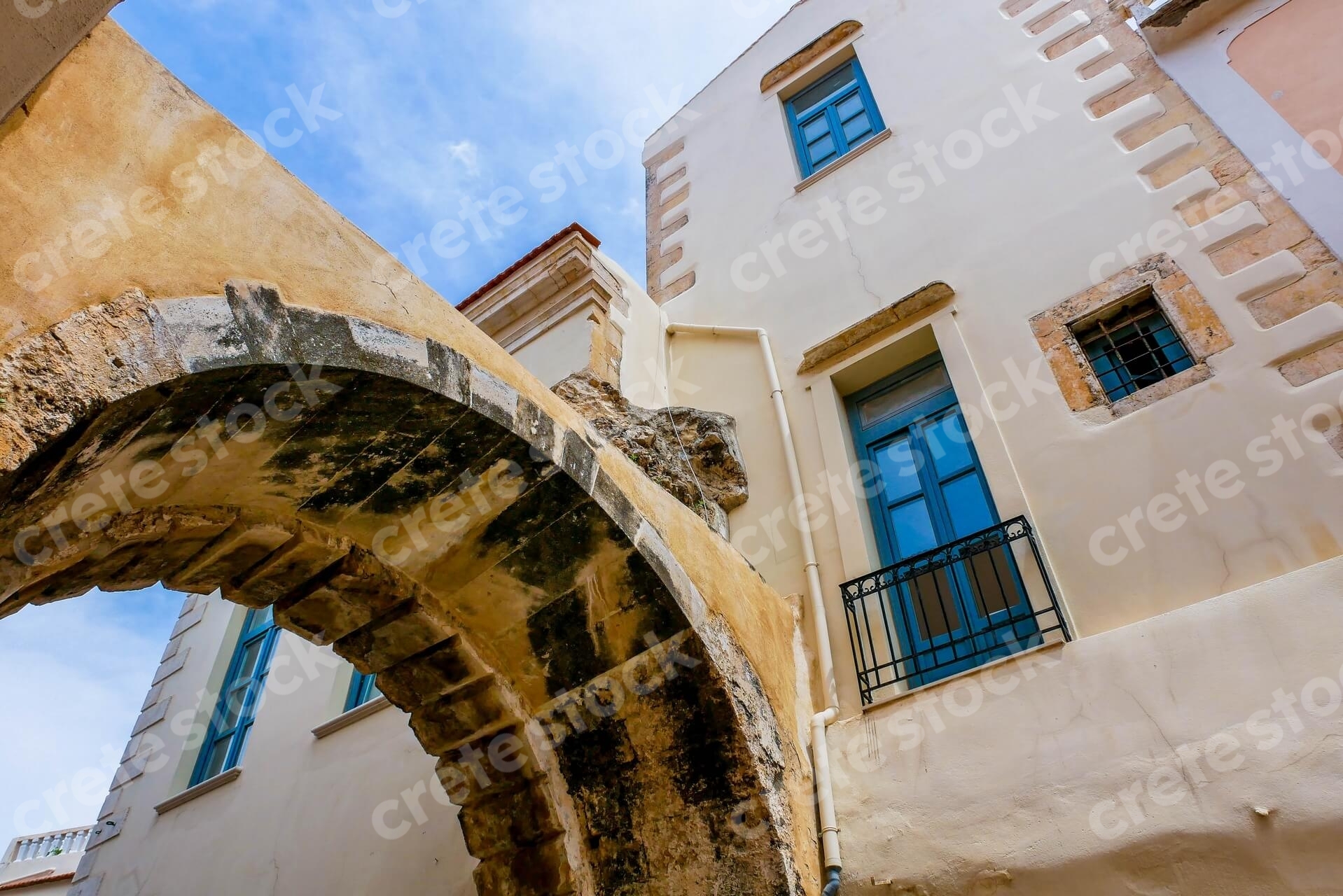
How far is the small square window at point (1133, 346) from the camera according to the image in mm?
A: 3770

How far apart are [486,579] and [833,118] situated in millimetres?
5052

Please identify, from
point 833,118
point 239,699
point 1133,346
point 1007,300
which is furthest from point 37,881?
point 1133,346

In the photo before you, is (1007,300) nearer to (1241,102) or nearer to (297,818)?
(1241,102)

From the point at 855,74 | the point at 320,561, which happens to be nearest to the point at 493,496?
the point at 320,561

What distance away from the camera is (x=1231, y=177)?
13.4 ft

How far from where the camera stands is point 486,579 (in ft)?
9.90

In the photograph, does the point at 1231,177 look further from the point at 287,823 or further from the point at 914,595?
the point at 287,823

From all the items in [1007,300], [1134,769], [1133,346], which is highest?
[1007,300]

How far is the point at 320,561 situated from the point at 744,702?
5.03 feet

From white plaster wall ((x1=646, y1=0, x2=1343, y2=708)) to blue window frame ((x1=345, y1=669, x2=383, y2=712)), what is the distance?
8.70ft

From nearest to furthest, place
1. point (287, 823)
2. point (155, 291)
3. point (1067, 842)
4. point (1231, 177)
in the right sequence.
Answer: point (155, 291) < point (1067, 842) < point (1231, 177) < point (287, 823)

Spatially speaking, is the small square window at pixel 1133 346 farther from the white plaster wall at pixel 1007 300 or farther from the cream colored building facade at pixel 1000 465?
the white plaster wall at pixel 1007 300

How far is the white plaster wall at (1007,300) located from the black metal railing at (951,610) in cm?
10

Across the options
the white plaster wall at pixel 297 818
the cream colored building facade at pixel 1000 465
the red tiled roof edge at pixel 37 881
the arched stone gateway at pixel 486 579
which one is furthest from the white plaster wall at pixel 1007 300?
the red tiled roof edge at pixel 37 881
